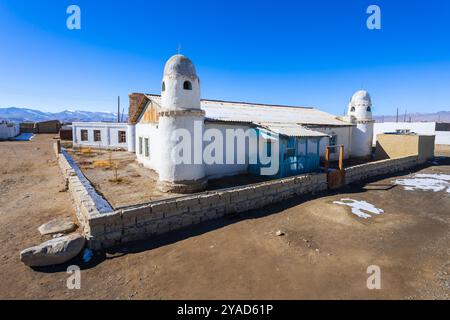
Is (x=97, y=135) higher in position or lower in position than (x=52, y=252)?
higher

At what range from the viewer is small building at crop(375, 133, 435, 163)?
20.7 metres

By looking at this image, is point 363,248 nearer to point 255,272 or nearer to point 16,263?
point 255,272

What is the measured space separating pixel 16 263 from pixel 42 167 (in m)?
14.1

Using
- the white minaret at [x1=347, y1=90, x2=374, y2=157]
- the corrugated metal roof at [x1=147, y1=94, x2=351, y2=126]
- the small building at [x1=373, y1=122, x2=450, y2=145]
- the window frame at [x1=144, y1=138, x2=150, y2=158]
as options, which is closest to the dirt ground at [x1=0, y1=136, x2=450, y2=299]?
the corrugated metal roof at [x1=147, y1=94, x2=351, y2=126]

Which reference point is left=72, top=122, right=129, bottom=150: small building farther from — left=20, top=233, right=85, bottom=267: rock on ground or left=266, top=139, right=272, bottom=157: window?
left=20, top=233, right=85, bottom=267: rock on ground

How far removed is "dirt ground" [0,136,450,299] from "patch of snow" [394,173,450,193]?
405 cm

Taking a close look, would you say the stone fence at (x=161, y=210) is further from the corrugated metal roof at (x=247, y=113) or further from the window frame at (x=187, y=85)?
the corrugated metal roof at (x=247, y=113)

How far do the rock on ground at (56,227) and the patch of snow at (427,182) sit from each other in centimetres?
1551

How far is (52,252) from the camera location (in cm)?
585

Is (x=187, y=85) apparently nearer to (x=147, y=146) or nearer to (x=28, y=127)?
(x=147, y=146)

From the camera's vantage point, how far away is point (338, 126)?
19.9m

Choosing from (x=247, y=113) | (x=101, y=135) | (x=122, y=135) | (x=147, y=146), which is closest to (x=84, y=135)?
(x=101, y=135)

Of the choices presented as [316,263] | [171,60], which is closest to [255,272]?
[316,263]

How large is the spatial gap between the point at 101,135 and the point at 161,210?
26549 mm
